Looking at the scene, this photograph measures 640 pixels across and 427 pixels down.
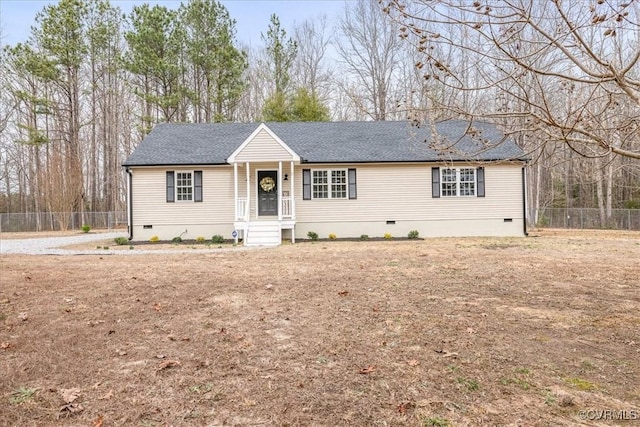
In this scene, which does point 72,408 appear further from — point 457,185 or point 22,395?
point 457,185

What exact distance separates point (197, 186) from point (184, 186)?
52cm

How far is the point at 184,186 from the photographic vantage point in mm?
15789

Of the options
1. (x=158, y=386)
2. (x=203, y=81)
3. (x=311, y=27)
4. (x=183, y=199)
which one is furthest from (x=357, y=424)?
(x=311, y=27)

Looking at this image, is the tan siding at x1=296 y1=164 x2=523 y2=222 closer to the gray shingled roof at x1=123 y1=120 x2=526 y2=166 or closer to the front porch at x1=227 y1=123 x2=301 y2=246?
the gray shingled roof at x1=123 y1=120 x2=526 y2=166

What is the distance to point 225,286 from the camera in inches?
259

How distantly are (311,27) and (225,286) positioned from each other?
2888cm

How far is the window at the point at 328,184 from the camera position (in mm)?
15992

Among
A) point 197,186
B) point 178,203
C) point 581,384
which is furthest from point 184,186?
point 581,384

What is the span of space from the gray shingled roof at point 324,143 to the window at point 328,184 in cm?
57

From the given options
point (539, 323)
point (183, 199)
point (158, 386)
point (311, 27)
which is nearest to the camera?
point (158, 386)

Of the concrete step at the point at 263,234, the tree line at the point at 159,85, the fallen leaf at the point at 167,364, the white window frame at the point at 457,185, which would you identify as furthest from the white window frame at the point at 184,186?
the fallen leaf at the point at 167,364

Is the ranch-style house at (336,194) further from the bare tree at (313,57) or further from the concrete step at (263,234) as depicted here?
the bare tree at (313,57)

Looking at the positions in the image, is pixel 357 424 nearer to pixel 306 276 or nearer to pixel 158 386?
pixel 158 386

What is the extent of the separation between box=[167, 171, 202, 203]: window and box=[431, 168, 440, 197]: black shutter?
9544 mm
